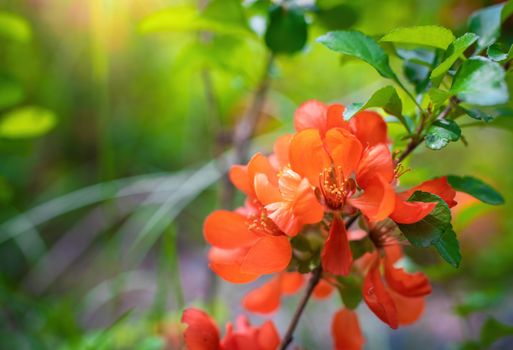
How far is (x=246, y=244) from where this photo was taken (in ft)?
1.42

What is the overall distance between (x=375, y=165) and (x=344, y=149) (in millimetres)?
25

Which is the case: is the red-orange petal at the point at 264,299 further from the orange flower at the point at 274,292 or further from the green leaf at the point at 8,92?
the green leaf at the point at 8,92

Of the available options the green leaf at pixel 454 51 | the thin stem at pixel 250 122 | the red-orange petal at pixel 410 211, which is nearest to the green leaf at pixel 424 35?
the green leaf at pixel 454 51

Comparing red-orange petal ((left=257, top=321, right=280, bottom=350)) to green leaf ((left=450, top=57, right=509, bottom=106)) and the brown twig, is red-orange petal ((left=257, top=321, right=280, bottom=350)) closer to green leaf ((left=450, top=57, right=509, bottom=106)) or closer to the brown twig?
the brown twig

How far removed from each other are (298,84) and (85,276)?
2.53 ft

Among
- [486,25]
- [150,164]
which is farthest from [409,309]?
[150,164]

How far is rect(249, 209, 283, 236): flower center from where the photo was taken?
1.31 ft

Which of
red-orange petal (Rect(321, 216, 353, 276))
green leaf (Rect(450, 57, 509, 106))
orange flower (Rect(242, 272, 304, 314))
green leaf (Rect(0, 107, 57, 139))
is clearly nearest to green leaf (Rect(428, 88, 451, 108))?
green leaf (Rect(450, 57, 509, 106))

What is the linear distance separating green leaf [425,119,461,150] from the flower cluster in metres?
0.03

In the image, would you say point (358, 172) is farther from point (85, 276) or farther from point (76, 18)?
point (76, 18)

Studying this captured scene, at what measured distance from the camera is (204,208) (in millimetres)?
1639

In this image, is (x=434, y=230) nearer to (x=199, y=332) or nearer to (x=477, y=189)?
(x=477, y=189)

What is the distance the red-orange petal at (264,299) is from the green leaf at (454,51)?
24 centimetres

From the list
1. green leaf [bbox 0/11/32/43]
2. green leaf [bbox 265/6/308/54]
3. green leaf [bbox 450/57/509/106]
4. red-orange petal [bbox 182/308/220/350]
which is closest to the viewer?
green leaf [bbox 450/57/509/106]
